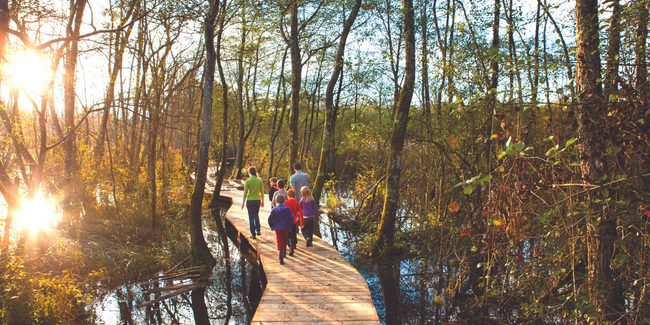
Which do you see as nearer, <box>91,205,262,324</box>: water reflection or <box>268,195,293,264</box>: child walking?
<box>91,205,262,324</box>: water reflection

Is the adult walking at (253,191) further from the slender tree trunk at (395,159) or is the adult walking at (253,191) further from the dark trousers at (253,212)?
the slender tree trunk at (395,159)

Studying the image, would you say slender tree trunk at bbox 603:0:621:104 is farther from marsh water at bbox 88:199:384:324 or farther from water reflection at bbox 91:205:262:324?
water reflection at bbox 91:205:262:324

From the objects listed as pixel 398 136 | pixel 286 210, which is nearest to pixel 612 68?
pixel 398 136

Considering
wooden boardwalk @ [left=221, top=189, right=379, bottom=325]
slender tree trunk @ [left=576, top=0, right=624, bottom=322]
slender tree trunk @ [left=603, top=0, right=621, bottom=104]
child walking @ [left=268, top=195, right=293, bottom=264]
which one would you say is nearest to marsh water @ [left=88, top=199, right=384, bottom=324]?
wooden boardwalk @ [left=221, top=189, right=379, bottom=325]

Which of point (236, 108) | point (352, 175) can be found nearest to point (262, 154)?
point (236, 108)

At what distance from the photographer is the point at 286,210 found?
257 inches

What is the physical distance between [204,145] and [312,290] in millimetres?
4077

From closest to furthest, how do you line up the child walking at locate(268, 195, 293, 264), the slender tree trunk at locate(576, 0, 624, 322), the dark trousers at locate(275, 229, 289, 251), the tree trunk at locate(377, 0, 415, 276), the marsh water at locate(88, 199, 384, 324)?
the slender tree trunk at locate(576, 0, 624, 322) → the marsh water at locate(88, 199, 384, 324) → the child walking at locate(268, 195, 293, 264) → the dark trousers at locate(275, 229, 289, 251) → the tree trunk at locate(377, 0, 415, 276)

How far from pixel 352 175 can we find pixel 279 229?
22238mm

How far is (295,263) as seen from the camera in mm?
6926

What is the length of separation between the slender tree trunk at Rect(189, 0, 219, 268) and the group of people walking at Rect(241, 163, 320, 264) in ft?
3.42

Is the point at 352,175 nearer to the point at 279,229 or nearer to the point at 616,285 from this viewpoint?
the point at 279,229

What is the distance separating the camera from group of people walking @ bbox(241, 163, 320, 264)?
6527 mm

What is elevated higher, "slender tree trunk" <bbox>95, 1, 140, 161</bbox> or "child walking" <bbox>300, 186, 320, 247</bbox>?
"slender tree trunk" <bbox>95, 1, 140, 161</bbox>
